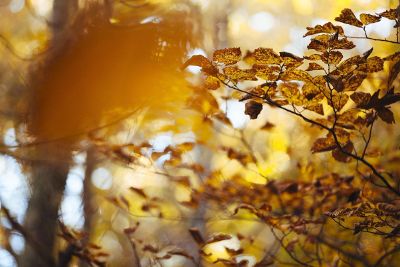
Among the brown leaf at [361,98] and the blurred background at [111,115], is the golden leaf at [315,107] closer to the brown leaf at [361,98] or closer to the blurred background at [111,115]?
the brown leaf at [361,98]

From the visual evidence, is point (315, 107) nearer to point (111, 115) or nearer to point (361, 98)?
point (361, 98)

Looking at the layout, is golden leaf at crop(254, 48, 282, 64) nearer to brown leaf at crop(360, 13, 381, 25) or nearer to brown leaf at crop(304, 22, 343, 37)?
brown leaf at crop(304, 22, 343, 37)

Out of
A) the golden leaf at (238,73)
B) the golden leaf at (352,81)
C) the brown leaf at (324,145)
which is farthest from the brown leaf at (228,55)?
the brown leaf at (324,145)

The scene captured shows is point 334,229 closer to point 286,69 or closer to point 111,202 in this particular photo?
point 111,202

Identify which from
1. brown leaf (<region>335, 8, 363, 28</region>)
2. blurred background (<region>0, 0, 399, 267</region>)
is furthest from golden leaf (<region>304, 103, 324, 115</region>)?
blurred background (<region>0, 0, 399, 267</region>)

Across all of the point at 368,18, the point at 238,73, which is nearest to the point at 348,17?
the point at 368,18
